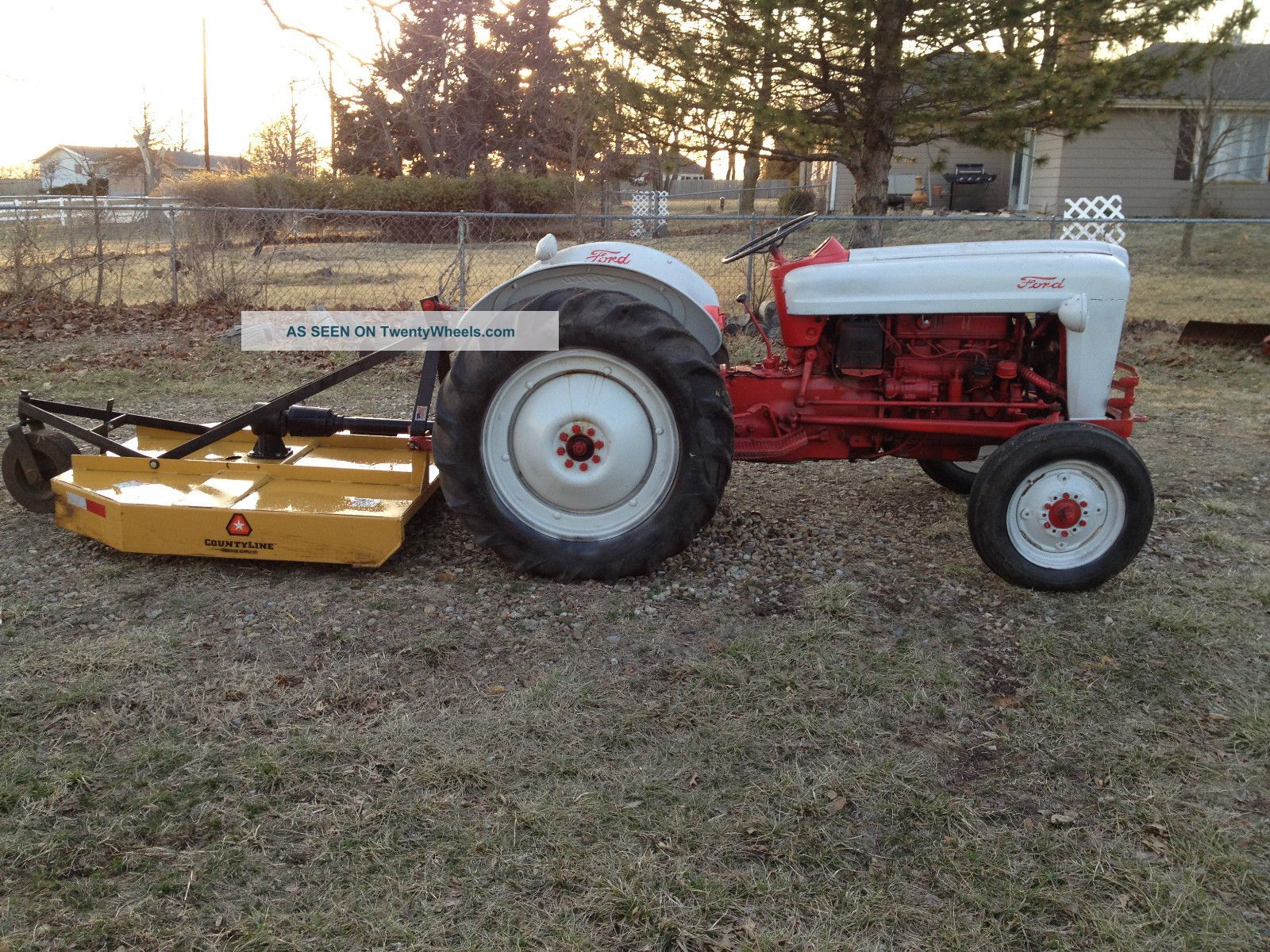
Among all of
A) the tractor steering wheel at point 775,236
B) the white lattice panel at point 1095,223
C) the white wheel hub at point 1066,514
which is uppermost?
the white lattice panel at point 1095,223

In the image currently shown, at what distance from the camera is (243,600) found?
3.89 metres

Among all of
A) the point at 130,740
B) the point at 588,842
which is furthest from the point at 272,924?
the point at 130,740

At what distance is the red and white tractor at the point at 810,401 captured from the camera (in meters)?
3.93

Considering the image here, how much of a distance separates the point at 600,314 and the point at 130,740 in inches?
85.2

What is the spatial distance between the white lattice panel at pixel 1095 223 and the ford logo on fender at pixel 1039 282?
1187 centimetres

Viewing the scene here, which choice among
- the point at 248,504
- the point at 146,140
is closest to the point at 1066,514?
the point at 248,504

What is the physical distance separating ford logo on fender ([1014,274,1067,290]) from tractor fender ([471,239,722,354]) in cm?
129

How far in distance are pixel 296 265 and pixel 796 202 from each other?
52.2ft

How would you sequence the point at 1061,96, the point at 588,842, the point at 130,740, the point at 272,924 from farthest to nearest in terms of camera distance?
the point at 1061,96
the point at 130,740
the point at 588,842
the point at 272,924

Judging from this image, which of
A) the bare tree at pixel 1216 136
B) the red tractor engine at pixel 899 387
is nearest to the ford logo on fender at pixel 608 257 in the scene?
the red tractor engine at pixel 899 387

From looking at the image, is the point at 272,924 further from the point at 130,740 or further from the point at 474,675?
the point at 474,675

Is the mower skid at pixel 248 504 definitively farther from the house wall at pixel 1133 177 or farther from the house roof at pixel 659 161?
the house wall at pixel 1133 177

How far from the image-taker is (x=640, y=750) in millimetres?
2945

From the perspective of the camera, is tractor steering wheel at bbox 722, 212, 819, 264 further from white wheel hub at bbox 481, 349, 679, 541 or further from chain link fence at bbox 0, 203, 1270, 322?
chain link fence at bbox 0, 203, 1270, 322
